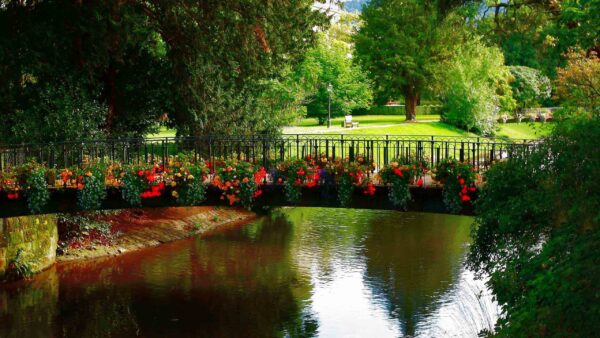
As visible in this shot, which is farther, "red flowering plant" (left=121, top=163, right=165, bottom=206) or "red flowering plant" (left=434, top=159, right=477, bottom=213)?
"red flowering plant" (left=121, top=163, right=165, bottom=206)

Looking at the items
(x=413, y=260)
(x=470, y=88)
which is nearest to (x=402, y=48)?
(x=470, y=88)

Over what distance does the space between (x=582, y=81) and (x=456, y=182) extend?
40.4ft

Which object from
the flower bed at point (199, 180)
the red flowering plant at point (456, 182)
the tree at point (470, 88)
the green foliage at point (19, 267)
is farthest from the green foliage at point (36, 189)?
the tree at point (470, 88)

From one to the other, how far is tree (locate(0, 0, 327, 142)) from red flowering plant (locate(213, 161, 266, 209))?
1011 centimetres

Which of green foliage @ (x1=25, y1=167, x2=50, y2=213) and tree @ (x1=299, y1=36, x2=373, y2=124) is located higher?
tree @ (x1=299, y1=36, x2=373, y2=124)

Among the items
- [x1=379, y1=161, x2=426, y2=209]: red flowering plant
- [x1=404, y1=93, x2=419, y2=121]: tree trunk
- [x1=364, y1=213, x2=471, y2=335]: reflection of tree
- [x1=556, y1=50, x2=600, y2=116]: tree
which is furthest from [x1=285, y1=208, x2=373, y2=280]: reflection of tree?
[x1=404, y1=93, x2=419, y2=121]: tree trunk

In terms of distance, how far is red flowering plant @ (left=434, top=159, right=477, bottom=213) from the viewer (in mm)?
18594

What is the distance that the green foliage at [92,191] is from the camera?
66.4 ft

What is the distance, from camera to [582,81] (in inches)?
1133

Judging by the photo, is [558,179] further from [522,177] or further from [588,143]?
[522,177]

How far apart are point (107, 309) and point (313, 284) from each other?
596 cm

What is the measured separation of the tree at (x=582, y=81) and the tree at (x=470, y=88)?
27.0m

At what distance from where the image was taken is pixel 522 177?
49.0 feet

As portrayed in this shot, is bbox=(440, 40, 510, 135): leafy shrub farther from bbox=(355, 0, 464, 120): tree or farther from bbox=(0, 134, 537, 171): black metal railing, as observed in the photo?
bbox=(0, 134, 537, 171): black metal railing
